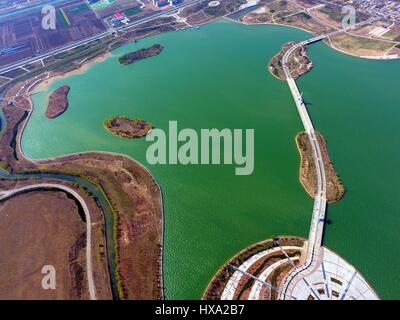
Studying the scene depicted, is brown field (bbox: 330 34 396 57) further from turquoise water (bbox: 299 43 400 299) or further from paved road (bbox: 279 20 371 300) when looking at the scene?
paved road (bbox: 279 20 371 300)

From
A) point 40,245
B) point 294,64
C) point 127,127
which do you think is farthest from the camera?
point 294,64

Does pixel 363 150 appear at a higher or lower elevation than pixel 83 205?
lower

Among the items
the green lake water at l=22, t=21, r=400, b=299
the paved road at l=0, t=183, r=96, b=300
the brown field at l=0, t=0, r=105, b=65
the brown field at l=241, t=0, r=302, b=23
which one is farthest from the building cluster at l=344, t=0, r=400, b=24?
the paved road at l=0, t=183, r=96, b=300

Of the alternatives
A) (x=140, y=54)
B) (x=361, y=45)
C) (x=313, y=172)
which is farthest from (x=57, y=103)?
(x=361, y=45)

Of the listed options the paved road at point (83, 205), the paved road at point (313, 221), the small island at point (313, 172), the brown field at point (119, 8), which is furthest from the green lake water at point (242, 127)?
the brown field at point (119, 8)

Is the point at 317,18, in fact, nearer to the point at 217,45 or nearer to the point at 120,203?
the point at 217,45

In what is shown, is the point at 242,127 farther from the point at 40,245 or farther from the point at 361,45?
the point at 361,45
